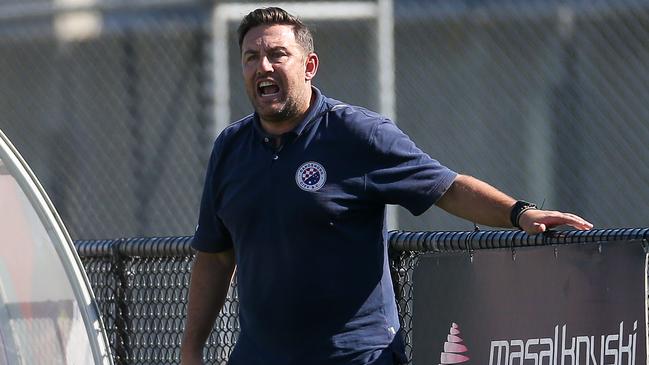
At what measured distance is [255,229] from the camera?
12.1 feet

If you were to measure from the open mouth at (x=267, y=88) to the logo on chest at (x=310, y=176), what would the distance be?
8.5 inches

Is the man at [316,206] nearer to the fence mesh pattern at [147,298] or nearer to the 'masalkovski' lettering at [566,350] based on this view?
the 'masalkovski' lettering at [566,350]

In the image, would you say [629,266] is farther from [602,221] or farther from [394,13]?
[394,13]

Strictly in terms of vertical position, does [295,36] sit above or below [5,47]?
below

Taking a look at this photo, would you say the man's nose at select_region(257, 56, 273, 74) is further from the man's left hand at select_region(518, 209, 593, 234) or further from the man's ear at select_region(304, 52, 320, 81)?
the man's left hand at select_region(518, 209, 593, 234)

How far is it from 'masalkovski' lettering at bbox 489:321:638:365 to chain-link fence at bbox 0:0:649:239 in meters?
3.39

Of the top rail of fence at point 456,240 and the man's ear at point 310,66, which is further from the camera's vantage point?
the man's ear at point 310,66

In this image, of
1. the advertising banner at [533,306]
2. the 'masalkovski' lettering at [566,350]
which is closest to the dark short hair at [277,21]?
the advertising banner at [533,306]

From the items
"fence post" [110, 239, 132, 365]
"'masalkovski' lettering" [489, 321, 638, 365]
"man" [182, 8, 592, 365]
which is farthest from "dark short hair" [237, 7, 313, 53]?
"fence post" [110, 239, 132, 365]

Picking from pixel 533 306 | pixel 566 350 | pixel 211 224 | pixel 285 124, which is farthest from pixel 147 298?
pixel 566 350

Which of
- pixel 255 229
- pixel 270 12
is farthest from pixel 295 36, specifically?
pixel 255 229

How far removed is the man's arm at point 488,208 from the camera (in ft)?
11.0

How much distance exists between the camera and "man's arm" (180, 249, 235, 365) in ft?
13.1

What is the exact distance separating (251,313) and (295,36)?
751 millimetres
